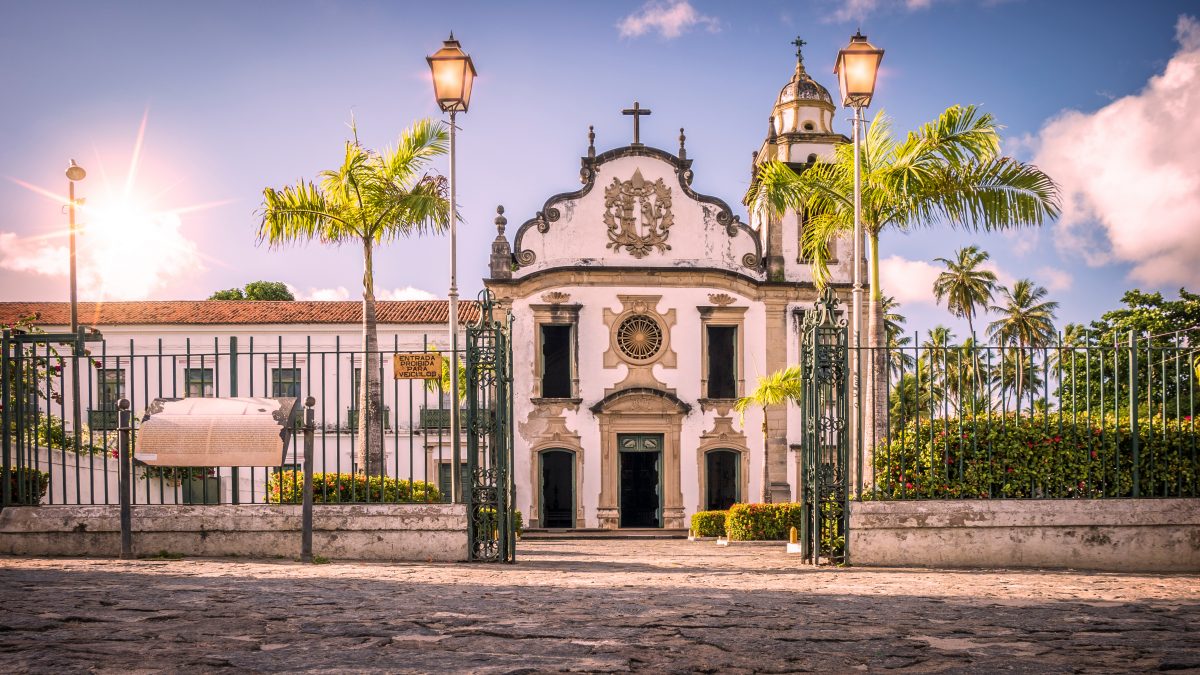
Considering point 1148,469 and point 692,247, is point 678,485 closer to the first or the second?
point 692,247

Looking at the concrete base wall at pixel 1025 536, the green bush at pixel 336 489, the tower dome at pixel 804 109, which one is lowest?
the concrete base wall at pixel 1025 536

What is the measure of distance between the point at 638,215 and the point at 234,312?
12400mm

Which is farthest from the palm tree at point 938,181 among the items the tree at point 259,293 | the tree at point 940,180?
the tree at point 259,293

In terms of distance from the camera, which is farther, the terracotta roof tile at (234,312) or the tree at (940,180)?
the terracotta roof tile at (234,312)

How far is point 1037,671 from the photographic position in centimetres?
505

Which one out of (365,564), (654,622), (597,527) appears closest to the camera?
(654,622)

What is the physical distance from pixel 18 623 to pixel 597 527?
2036 cm

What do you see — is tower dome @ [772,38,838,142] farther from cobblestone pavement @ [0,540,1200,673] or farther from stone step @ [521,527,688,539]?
cobblestone pavement @ [0,540,1200,673]

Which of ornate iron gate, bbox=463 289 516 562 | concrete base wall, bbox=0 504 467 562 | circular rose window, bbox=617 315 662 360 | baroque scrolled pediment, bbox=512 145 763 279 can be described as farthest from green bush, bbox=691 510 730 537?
concrete base wall, bbox=0 504 467 562

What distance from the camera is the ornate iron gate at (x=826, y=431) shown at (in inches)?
399

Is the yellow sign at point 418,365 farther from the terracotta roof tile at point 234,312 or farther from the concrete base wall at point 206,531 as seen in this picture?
the terracotta roof tile at point 234,312

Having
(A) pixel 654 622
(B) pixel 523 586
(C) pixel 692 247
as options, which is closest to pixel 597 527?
(C) pixel 692 247

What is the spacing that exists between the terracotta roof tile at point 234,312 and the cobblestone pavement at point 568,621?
835 inches

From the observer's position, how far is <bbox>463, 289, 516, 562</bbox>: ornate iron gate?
10.2m
